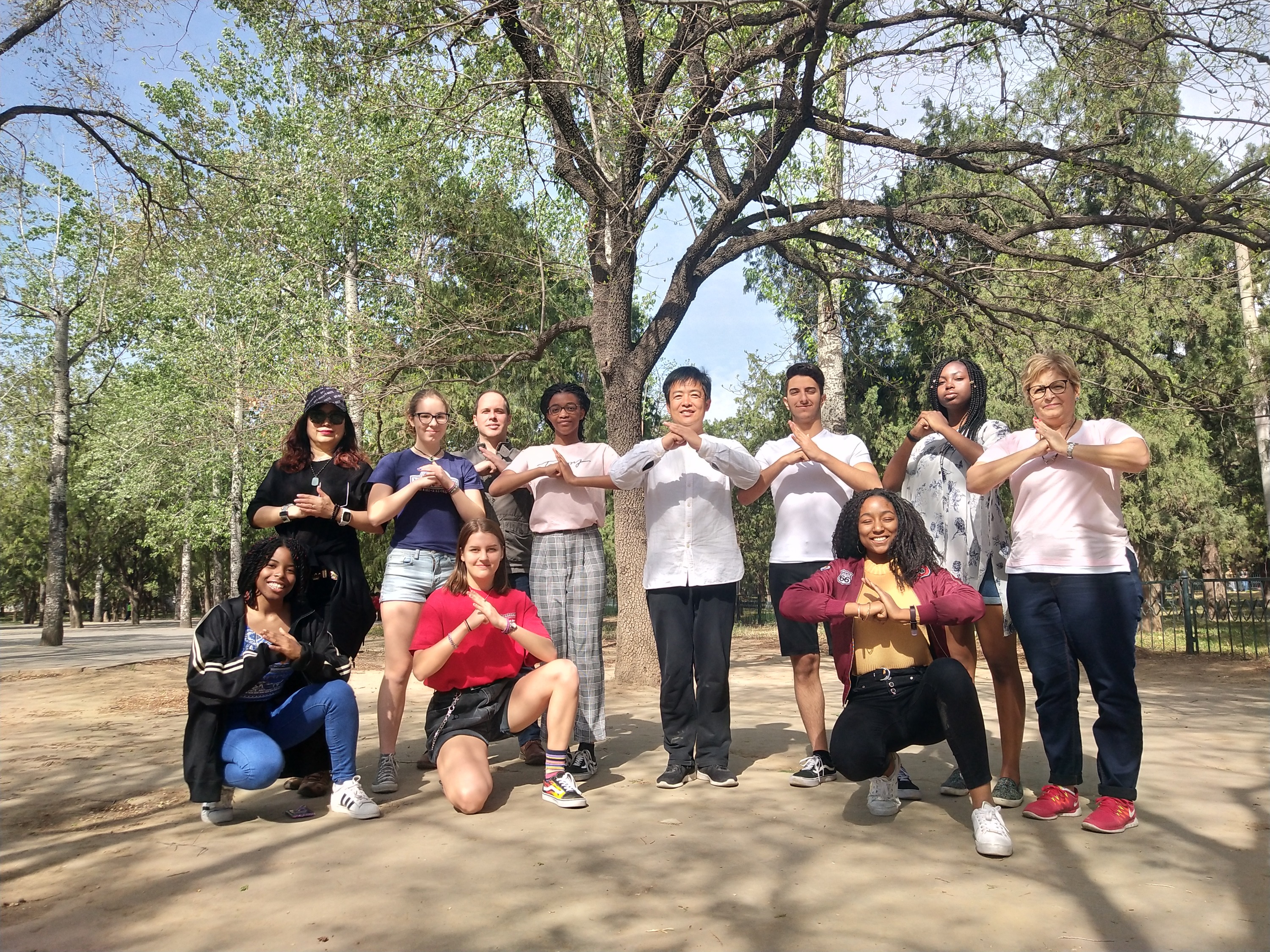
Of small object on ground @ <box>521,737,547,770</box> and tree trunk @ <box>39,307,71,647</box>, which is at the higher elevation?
tree trunk @ <box>39,307,71,647</box>

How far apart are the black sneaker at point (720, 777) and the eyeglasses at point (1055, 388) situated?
225 cm

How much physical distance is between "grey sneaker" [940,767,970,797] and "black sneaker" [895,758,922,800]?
110 mm

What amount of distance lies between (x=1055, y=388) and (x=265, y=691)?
3674mm

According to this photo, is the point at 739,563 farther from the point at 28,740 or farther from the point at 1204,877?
the point at 28,740

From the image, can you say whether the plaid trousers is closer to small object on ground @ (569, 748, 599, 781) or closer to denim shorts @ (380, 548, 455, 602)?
small object on ground @ (569, 748, 599, 781)

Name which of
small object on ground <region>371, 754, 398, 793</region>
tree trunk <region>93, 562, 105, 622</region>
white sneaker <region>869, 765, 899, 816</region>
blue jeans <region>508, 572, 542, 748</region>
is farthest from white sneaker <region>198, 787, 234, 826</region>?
tree trunk <region>93, 562, 105, 622</region>

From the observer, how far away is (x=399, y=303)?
17.2m

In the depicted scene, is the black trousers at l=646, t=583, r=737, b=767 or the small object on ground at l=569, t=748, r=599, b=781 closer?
the black trousers at l=646, t=583, r=737, b=767

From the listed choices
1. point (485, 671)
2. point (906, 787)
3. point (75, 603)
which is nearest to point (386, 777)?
point (485, 671)

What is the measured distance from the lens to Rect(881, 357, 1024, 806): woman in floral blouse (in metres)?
4.08

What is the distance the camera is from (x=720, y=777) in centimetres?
439

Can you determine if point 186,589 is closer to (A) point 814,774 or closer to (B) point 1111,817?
(A) point 814,774

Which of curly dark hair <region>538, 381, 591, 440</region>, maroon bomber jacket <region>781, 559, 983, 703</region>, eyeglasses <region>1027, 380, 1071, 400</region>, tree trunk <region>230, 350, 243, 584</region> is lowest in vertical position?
maroon bomber jacket <region>781, 559, 983, 703</region>

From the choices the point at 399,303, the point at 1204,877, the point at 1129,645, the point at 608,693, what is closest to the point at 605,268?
the point at 608,693
